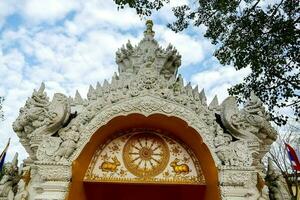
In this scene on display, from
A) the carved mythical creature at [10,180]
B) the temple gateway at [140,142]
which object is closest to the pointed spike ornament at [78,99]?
the temple gateway at [140,142]

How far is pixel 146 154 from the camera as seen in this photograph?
703 cm

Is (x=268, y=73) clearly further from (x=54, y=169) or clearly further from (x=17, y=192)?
(x=17, y=192)

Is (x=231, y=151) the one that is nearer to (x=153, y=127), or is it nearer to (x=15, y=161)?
(x=153, y=127)

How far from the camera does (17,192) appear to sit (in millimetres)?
6031

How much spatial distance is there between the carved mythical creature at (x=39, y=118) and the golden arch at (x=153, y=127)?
637 mm

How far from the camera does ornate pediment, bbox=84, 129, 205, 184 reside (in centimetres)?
677

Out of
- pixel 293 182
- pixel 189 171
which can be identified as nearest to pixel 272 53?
pixel 189 171

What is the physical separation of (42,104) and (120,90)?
1.32m

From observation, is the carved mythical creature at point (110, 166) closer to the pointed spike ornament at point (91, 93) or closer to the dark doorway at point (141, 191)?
the dark doorway at point (141, 191)

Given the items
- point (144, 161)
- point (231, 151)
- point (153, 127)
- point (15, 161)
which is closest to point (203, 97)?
point (153, 127)

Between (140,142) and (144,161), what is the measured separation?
14.4 inches

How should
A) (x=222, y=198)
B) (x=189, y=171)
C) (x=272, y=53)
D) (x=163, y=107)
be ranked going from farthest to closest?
(x=272, y=53)
(x=189, y=171)
(x=163, y=107)
(x=222, y=198)

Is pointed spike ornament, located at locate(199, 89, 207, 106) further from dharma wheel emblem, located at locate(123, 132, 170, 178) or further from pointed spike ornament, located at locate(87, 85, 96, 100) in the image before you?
pointed spike ornament, located at locate(87, 85, 96, 100)

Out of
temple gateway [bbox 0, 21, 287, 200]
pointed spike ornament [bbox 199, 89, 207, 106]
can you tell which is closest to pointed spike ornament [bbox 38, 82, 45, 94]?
temple gateway [bbox 0, 21, 287, 200]
